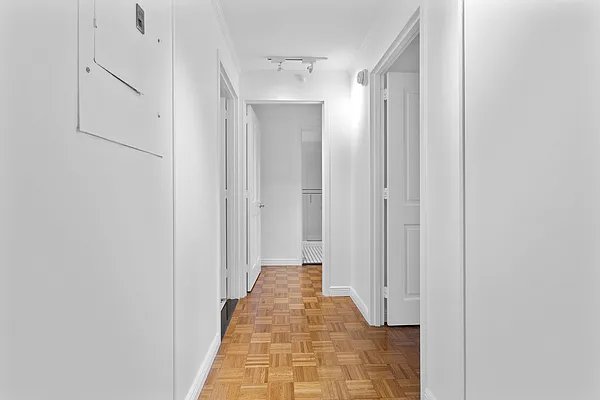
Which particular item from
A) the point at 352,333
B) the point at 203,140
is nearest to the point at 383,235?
the point at 352,333

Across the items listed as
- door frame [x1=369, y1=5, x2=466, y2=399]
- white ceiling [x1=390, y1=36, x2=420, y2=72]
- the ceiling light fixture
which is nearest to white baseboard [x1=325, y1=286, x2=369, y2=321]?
door frame [x1=369, y1=5, x2=466, y2=399]

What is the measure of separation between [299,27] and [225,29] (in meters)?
0.60

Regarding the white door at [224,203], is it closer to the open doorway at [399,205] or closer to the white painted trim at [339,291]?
the white painted trim at [339,291]

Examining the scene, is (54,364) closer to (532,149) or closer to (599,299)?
(599,299)

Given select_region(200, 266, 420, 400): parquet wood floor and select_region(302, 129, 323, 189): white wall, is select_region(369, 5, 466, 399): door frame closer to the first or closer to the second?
select_region(200, 266, 420, 400): parquet wood floor

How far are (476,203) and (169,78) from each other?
134cm

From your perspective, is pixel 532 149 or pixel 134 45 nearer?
pixel 532 149

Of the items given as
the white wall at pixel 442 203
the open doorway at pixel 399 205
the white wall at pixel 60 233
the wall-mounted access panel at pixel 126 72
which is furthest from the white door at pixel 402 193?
the white wall at pixel 60 233

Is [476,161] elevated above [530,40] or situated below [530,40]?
below

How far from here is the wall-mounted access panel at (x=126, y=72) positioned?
1157mm

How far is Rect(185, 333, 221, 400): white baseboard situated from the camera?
234 cm

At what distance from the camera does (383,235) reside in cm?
378

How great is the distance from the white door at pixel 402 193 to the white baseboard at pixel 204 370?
4.70 ft

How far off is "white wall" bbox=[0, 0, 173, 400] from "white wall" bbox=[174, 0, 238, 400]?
0.56m
